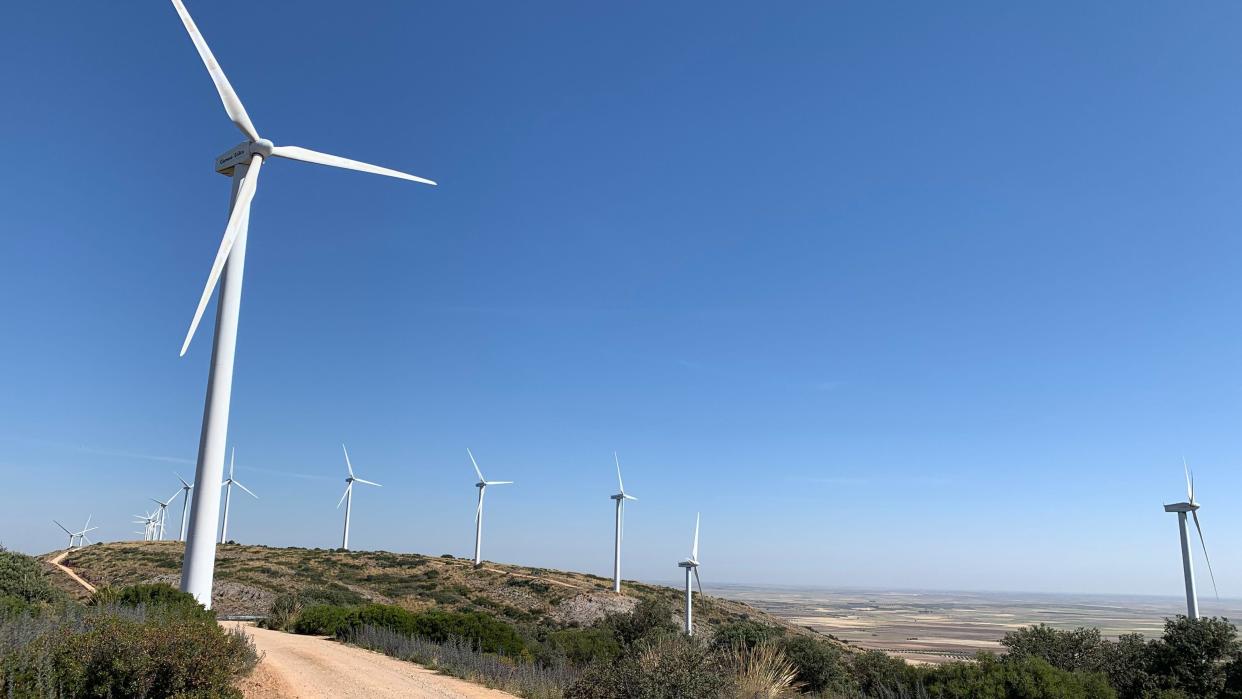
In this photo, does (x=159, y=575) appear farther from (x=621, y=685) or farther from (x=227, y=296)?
(x=621, y=685)

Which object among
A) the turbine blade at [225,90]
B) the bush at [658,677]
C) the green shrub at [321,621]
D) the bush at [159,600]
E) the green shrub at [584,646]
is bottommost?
the green shrub at [584,646]

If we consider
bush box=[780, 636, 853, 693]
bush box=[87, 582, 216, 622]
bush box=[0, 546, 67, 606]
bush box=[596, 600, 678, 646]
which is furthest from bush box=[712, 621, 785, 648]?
bush box=[0, 546, 67, 606]

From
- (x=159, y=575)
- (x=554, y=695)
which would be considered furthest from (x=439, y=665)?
(x=159, y=575)

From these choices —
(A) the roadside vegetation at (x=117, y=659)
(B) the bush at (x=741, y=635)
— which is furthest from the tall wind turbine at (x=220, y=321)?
(B) the bush at (x=741, y=635)

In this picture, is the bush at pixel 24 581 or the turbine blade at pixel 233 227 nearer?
the turbine blade at pixel 233 227

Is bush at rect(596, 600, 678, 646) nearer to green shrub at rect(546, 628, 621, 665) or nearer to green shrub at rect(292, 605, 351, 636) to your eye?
green shrub at rect(546, 628, 621, 665)

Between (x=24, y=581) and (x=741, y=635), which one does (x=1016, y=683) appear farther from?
(x=24, y=581)

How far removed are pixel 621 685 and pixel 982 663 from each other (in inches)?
381

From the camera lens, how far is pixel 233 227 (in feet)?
73.3

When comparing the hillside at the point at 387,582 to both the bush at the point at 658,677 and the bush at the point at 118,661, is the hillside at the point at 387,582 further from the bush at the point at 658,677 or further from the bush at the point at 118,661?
the bush at the point at 118,661

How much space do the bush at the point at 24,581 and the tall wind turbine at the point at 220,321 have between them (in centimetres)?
557

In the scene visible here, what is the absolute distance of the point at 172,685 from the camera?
1302cm

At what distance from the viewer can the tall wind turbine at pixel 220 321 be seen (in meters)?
20.2

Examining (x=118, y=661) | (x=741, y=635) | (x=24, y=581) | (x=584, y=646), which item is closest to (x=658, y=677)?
(x=118, y=661)
